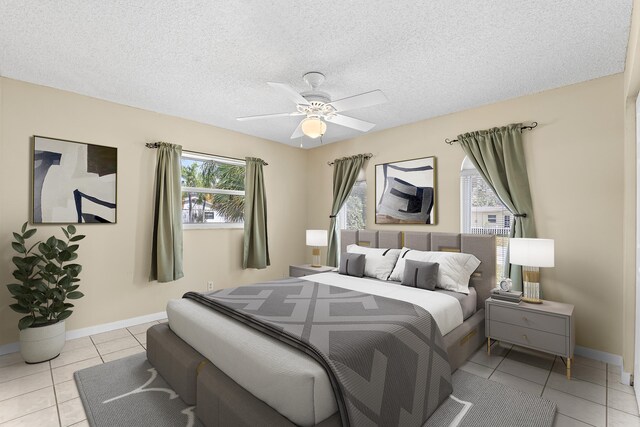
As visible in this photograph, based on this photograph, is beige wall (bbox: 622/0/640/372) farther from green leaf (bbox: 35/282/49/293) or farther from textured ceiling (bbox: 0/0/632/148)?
green leaf (bbox: 35/282/49/293)

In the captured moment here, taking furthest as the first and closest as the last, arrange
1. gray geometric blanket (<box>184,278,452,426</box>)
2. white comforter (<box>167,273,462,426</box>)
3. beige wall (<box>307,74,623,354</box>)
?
beige wall (<box>307,74,623,354</box>)
gray geometric blanket (<box>184,278,452,426</box>)
white comforter (<box>167,273,462,426</box>)

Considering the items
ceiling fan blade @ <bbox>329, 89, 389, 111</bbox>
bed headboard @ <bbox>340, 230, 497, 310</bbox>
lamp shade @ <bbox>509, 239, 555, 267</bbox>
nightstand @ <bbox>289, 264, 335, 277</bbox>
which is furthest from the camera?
nightstand @ <bbox>289, 264, 335, 277</bbox>

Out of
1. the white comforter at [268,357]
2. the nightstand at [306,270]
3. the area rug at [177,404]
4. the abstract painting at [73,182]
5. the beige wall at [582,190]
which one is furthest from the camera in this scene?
the nightstand at [306,270]

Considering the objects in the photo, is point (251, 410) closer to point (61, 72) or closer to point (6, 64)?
point (61, 72)

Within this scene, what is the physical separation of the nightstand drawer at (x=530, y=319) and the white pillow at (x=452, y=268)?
35 centimetres

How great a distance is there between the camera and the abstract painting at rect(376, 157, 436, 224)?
160 inches

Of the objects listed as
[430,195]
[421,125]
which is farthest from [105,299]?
[421,125]

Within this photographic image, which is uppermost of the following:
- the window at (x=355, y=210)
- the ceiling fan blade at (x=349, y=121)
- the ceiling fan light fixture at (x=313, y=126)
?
Answer: the ceiling fan blade at (x=349, y=121)

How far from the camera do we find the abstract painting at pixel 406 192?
4066 millimetres

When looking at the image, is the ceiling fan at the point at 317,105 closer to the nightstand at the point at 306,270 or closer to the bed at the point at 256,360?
the bed at the point at 256,360

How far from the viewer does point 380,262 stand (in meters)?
3.78

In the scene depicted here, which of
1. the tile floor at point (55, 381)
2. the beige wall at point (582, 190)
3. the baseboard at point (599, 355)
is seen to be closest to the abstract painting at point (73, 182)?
the tile floor at point (55, 381)

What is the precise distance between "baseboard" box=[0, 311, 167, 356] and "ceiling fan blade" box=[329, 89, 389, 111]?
11.4 ft

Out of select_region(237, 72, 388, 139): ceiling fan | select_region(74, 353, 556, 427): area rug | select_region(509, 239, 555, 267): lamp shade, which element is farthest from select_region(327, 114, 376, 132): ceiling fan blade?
select_region(74, 353, 556, 427): area rug
